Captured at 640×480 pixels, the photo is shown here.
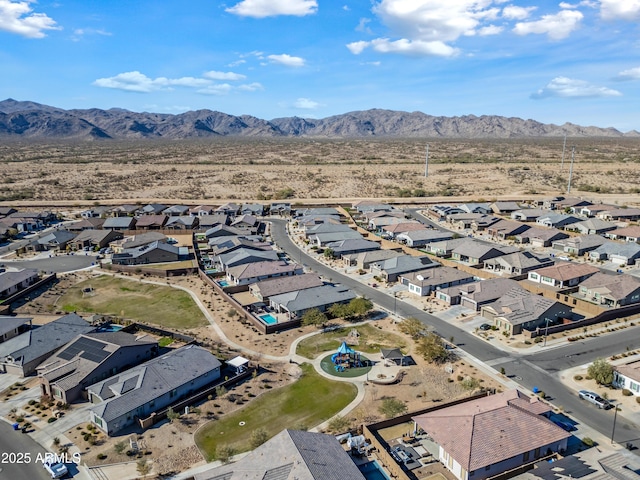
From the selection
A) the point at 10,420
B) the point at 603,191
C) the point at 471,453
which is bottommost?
the point at 10,420

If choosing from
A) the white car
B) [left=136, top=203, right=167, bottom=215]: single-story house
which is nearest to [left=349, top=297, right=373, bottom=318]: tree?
the white car

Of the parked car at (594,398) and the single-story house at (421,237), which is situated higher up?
the single-story house at (421,237)

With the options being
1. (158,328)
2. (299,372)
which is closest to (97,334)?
(158,328)

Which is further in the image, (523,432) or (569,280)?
(569,280)

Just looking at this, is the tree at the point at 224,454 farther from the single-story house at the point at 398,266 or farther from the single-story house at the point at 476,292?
the single-story house at the point at 398,266

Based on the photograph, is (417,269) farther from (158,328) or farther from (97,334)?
(97,334)

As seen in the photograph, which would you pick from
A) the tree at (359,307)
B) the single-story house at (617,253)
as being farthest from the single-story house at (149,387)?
the single-story house at (617,253)
